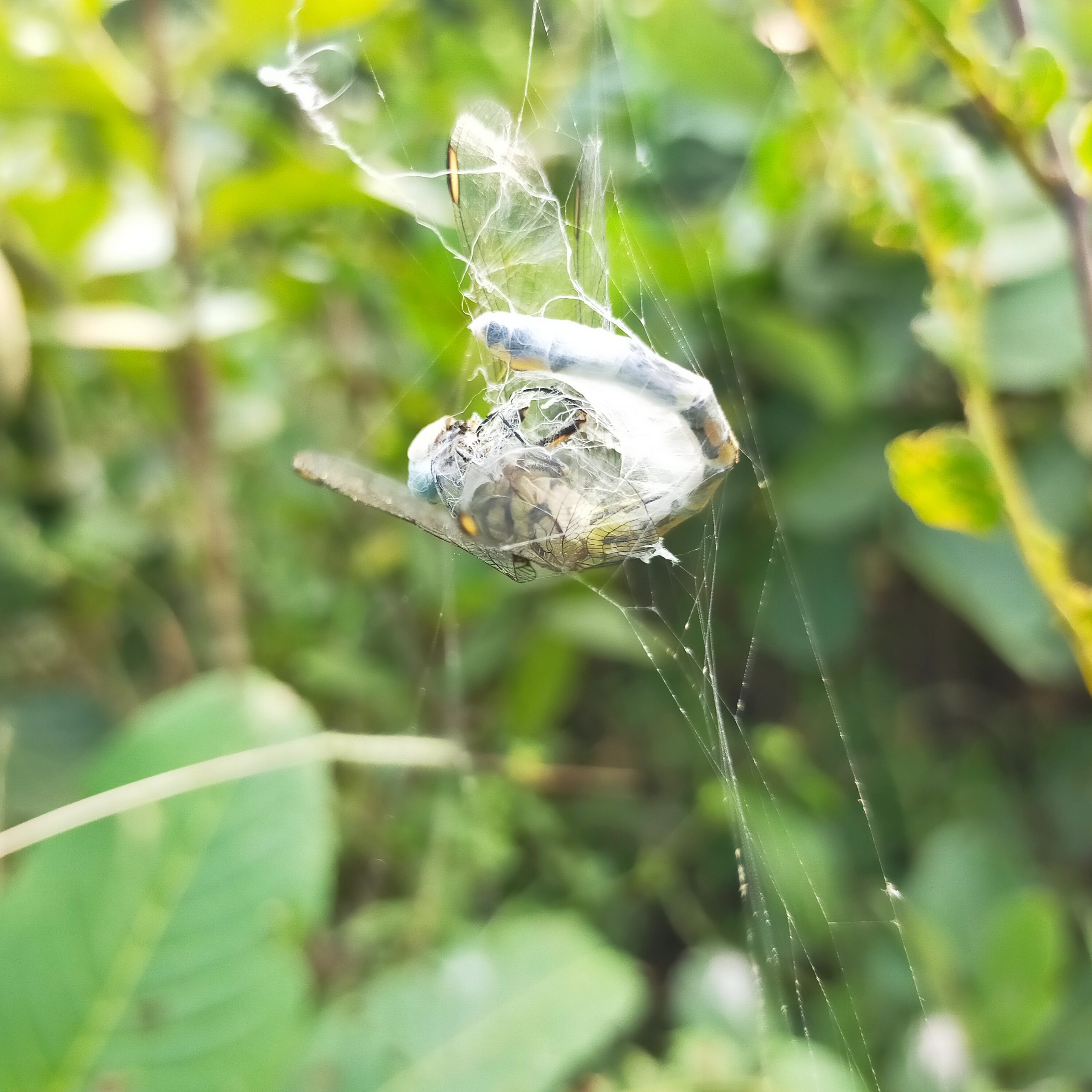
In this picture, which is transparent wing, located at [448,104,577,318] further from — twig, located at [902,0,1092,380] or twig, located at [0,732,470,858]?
twig, located at [0,732,470,858]

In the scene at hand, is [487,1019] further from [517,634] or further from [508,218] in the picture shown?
[508,218]

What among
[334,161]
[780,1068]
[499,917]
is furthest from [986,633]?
[334,161]

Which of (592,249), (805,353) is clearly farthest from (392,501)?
(805,353)

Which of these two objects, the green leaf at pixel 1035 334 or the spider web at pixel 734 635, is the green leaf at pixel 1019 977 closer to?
the spider web at pixel 734 635

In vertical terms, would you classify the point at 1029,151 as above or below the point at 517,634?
above

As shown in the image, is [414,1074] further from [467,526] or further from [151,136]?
[151,136]

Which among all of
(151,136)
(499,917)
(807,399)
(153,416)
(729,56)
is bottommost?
(499,917)
